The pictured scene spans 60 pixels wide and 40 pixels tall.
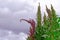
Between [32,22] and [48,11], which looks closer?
[32,22]

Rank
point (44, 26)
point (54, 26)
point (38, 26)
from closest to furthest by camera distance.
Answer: point (54, 26) → point (38, 26) → point (44, 26)

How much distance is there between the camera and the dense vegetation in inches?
181

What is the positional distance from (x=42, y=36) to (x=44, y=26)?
36 cm

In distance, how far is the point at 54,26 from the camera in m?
4.69

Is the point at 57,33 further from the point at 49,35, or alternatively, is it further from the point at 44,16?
the point at 44,16

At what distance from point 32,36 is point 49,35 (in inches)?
15.4

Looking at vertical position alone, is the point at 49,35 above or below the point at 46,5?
below

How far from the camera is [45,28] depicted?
215 inches

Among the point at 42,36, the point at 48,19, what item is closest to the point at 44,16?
the point at 48,19

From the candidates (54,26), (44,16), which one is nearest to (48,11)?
(44,16)

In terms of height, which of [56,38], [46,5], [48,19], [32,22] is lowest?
[56,38]

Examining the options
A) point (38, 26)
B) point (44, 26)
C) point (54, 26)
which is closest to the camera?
point (54, 26)

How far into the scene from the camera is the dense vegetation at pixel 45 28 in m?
4.60

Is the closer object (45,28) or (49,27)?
(49,27)
